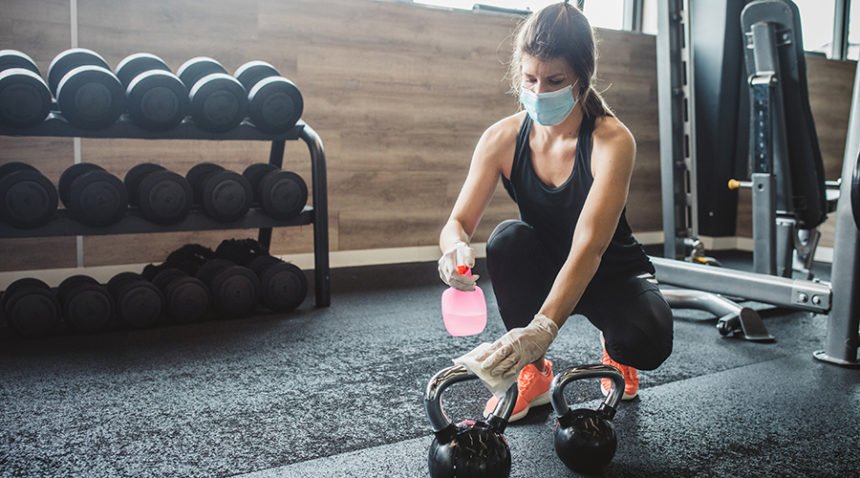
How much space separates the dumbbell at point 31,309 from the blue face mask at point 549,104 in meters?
1.73

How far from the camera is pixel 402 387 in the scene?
74.7 inches

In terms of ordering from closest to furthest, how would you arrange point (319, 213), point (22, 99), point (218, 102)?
point (22, 99) → point (218, 102) → point (319, 213)

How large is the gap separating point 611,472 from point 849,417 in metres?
0.75

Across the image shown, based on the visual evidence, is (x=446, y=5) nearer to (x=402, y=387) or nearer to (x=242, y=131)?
(x=242, y=131)

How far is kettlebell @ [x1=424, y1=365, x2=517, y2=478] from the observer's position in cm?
117

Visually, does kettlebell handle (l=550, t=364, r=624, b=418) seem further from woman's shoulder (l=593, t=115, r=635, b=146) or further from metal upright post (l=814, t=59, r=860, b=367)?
metal upright post (l=814, t=59, r=860, b=367)

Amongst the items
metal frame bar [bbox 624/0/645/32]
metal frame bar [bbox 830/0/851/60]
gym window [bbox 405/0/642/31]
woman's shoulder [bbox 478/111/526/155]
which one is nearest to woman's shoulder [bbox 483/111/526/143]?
woman's shoulder [bbox 478/111/526/155]

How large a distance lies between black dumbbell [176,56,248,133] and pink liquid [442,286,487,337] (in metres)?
1.50

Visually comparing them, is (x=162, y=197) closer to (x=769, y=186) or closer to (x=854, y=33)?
(x=769, y=186)

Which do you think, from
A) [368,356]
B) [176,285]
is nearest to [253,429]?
[368,356]

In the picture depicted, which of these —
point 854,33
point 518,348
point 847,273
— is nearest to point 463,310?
point 518,348

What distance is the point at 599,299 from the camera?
1602 millimetres

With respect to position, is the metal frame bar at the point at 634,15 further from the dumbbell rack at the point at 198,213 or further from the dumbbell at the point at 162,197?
the dumbbell at the point at 162,197

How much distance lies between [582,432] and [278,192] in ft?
5.64
